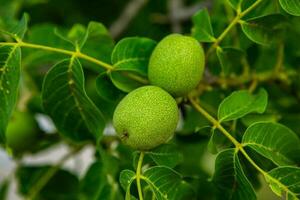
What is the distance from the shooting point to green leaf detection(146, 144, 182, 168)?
108 cm

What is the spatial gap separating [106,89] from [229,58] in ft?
1.04

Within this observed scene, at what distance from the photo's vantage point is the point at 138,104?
1022 millimetres

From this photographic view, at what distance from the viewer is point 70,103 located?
1.23 m

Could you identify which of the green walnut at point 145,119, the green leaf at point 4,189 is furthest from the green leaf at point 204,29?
the green leaf at point 4,189

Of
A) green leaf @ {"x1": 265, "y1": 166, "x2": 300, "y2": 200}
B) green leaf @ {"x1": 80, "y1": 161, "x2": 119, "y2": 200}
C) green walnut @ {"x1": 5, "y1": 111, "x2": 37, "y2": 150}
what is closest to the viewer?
green leaf @ {"x1": 265, "y1": 166, "x2": 300, "y2": 200}

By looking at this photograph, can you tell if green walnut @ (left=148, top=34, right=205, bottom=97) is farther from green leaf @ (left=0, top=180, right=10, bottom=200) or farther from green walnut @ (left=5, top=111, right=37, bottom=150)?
green leaf @ (left=0, top=180, right=10, bottom=200)

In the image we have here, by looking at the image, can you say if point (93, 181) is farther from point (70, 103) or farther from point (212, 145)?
point (212, 145)

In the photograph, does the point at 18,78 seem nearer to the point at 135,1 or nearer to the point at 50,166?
the point at 50,166

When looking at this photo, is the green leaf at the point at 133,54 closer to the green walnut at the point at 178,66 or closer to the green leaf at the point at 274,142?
the green walnut at the point at 178,66

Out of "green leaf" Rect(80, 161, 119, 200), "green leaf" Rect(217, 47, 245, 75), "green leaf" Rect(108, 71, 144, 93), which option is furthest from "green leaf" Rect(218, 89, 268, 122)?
"green leaf" Rect(80, 161, 119, 200)

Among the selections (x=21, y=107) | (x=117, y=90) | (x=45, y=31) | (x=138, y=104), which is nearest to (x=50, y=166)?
(x=21, y=107)

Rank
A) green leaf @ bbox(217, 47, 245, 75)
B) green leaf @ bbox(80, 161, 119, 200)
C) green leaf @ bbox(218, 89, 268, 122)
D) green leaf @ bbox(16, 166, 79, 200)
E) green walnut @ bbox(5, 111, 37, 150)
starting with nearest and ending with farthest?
green leaf @ bbox(218, 89, 268, 122) → green leaf @ bbox(217, 47, 245, 75) → green leaf @ bbox(80, 161, 119, 200) → green walnut @ bbox(5, 111, 37, 150) → green leaf @ bbox(16, 166, 79, 200)

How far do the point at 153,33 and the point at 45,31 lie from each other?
2.18ft

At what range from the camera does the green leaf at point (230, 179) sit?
3.40 feet
